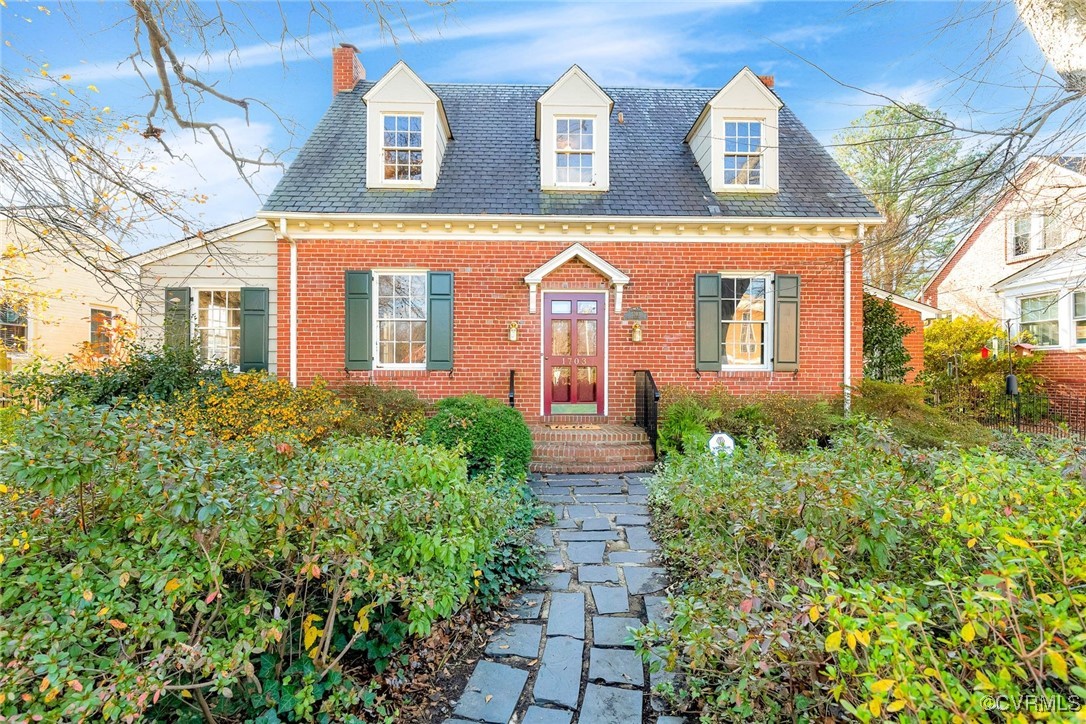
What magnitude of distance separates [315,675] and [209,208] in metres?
6.59

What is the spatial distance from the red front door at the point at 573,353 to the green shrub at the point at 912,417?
13.7 feet

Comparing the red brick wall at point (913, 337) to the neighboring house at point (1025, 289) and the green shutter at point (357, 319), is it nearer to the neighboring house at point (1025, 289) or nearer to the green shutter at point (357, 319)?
the neighboring house at point (1025, 289)

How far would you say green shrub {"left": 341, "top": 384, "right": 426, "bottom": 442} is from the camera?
657 cm

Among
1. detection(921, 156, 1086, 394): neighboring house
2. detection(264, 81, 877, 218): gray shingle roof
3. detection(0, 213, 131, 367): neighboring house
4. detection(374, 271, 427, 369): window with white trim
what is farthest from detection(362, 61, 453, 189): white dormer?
detection(921, 156, 1086, 394): neighboring house

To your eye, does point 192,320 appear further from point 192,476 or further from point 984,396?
point 984,396

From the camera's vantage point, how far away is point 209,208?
6.48m

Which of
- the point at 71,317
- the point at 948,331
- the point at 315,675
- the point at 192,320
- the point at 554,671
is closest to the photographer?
the point at 315,675

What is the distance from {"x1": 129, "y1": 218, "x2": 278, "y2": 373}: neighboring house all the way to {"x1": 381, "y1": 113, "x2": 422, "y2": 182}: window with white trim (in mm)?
2513

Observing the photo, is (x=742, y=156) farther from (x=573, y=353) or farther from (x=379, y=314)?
(x=379, y=314)

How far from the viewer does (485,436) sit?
5812 mm

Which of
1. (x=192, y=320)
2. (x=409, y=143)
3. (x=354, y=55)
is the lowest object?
(x=192, y=320)

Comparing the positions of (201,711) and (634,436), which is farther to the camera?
(634,436)

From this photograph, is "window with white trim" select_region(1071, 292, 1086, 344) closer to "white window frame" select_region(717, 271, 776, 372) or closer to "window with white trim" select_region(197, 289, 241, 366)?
"white window frame" select_region(717, 271, 776, 372)

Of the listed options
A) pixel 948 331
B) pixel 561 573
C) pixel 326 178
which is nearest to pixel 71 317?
pixel 326 178
